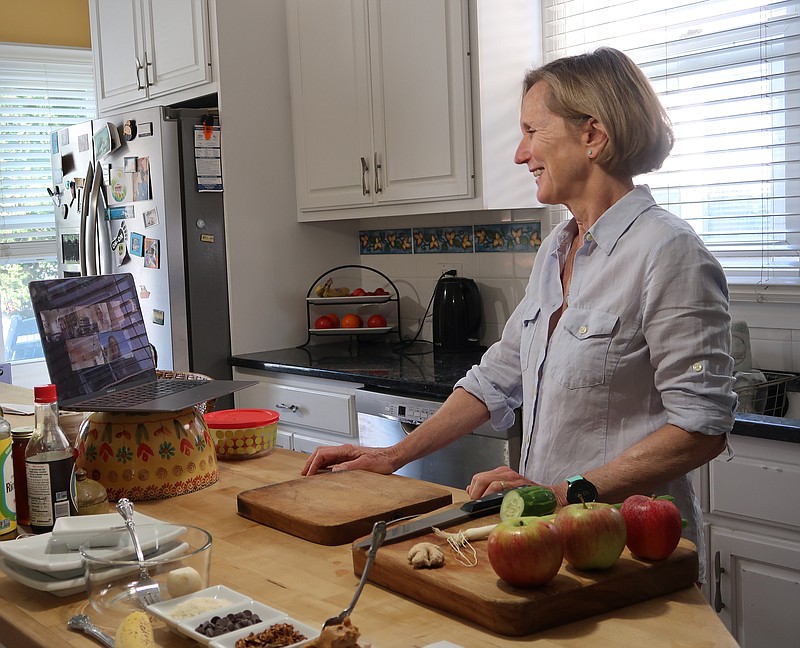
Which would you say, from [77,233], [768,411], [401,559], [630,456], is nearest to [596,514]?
[401,559]

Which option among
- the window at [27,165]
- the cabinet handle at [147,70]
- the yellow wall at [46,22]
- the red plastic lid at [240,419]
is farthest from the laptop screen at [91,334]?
the yellow wall at [46,22]

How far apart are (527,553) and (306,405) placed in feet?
7.70

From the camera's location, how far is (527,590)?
1.04 m

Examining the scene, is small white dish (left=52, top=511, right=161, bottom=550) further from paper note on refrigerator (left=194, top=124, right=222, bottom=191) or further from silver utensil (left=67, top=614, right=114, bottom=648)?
paper note on refrigerator (left=194, top=124, right=222, bottom=191)

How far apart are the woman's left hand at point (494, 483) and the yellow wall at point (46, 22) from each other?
13.3 feet

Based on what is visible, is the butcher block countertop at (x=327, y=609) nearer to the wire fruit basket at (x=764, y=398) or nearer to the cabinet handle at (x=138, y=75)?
the wire fruit basket at (x=764, y=398)

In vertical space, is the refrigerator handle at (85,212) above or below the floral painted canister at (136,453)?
above

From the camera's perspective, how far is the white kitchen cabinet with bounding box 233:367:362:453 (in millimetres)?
3154

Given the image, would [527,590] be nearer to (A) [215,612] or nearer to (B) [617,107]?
(A) [215,612]

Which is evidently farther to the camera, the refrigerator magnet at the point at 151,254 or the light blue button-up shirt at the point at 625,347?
the refrigerator magnet at the point at 151,254

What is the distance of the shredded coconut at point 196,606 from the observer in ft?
3.45

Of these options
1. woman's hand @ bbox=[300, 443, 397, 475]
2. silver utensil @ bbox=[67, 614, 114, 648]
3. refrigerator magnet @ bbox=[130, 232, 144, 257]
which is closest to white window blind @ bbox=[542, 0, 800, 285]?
Answer: woman's hand @ bbox=[300, 443, 397, 475]

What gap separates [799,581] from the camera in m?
2.13

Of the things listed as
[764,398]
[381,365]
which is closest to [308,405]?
[381,365]
